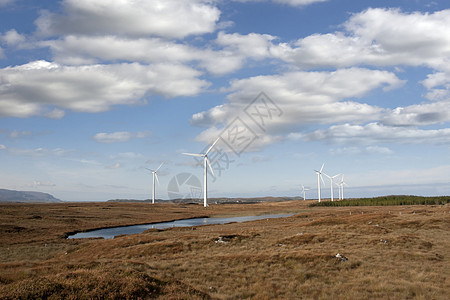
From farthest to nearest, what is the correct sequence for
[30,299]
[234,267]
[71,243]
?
[71,243] < [234,267] < [30,299]

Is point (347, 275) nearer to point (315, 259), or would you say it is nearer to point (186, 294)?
point (315, 259)

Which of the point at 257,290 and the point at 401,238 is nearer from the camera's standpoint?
the point at 257,290

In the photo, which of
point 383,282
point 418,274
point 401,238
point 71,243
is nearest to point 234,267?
point 383,282

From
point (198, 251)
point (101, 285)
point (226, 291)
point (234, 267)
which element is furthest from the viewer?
point (198, 251)

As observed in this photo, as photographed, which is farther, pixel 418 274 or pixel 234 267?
pixel 234 267

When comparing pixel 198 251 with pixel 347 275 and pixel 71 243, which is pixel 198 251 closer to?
pixel 347 275

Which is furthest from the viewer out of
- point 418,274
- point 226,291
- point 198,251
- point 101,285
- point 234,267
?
point 198,251

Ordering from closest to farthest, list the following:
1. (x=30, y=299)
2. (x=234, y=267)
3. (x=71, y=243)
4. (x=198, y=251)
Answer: (x=30, y=299) → (x=234, y=267) → (x=198, y=251) → (x=71, y=243)

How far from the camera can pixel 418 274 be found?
21625 mm

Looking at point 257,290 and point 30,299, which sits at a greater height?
point 30,299

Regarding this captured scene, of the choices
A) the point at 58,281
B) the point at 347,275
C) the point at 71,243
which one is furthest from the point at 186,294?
the point at 71,243

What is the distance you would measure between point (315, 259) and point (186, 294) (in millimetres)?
13359

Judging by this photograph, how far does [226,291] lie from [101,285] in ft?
21.5

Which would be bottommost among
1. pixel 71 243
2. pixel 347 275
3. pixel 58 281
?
pixel 71 243
